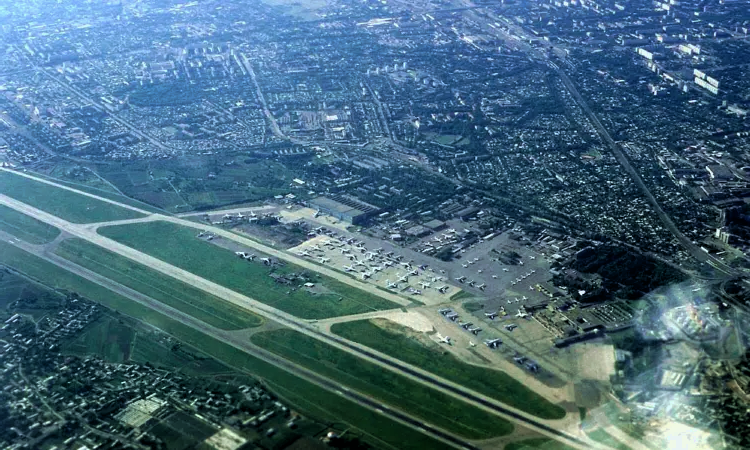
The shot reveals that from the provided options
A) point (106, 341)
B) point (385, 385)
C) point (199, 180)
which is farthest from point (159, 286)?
point (385, 385)

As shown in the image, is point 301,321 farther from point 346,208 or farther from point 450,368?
point 346,208

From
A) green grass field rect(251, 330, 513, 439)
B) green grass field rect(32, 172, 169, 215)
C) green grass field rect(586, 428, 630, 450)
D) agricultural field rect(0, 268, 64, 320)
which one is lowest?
green grass field rect(32, 172, 169, 215)

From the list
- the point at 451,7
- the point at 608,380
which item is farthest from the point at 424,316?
the point at 451,7

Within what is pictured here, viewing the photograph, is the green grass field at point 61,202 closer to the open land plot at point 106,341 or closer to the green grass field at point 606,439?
the open land plot at point 106,341

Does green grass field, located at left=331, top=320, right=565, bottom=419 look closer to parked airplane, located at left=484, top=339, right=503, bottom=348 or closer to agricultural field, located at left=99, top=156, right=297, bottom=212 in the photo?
parked airplane, located at left=484, top=339, right=503, bottom=348

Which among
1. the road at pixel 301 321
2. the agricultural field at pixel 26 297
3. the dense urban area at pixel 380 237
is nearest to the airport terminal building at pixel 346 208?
the dense urban area at pixel 380 237

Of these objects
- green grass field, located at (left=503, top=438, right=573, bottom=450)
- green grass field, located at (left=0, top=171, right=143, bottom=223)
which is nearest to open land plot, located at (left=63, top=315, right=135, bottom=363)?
green grass field, located at (left=0, top=171, right=143, bottom=223)
